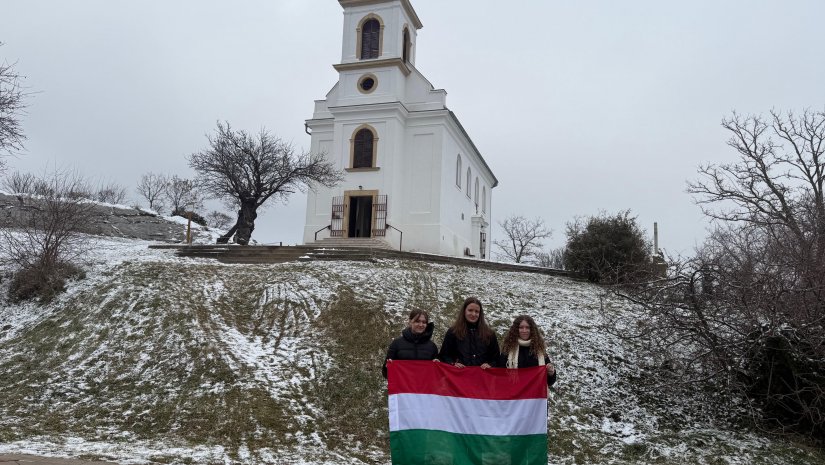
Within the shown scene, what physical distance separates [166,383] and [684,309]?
8.99 metres

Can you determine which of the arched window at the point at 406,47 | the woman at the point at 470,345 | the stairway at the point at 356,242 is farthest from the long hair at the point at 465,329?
the arched window at the point at 406,47

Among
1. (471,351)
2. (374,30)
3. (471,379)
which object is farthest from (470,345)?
(374,30)

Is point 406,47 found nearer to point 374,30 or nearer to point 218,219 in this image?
point 374,30

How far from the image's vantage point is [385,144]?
26125 mm

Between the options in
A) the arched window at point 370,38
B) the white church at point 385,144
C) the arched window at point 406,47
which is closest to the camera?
the white church at point 385,144

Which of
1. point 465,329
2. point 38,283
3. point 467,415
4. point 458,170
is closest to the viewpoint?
point 467,415

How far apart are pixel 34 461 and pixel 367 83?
22.7 meters

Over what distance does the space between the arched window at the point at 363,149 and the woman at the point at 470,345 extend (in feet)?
65.6

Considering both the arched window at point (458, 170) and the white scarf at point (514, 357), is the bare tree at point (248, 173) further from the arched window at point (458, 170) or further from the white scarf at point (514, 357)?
the white scarf at point (514, 357)

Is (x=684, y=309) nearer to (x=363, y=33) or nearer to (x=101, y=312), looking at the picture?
(x=101, y=312)

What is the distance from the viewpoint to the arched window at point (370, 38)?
27703mm

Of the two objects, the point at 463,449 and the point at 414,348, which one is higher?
the point at 414,348

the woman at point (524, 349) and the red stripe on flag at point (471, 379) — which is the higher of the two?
the woman at point (524, 349)

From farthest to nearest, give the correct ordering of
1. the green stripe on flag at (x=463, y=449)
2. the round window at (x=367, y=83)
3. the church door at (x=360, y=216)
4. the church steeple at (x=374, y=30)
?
the church steeple at (x=374, y=30) < the round window at (x=367, y=83) < the church door at (x=360, y=216) < the green stripe on flag at (x=463, y=449)
